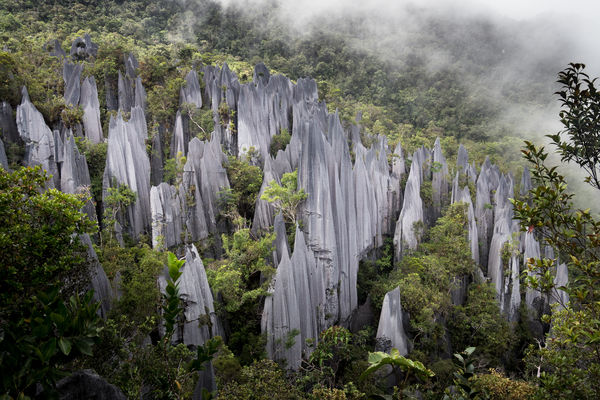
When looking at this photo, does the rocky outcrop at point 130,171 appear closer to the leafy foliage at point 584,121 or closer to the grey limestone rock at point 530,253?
the leafy foliage at point 584,121

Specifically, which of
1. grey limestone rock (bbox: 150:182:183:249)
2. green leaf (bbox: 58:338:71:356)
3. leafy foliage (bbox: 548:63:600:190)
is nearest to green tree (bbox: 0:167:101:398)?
green leaf (bbox: 58:338:71:356)

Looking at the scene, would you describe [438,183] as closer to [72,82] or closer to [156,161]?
[156,161]

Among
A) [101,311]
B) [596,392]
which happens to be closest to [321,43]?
[101,311]

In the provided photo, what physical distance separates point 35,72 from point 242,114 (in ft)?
46.1

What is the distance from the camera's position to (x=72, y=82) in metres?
21.7

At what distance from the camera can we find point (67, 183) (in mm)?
16016

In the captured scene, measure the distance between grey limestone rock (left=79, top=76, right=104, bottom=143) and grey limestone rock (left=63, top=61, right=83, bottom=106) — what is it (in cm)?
31

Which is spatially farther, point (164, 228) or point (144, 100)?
point (144, 100)

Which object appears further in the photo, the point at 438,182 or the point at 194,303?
the point at 438,182

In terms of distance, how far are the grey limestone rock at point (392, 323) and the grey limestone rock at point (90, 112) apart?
19630 mm

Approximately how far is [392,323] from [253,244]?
7036 millimetres

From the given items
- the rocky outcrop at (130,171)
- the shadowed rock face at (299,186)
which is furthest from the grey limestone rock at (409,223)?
the rocky outcrop at (130,171)

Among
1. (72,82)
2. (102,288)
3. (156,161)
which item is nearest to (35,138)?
(156,161)

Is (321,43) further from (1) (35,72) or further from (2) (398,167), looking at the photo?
(1) (35,72)
